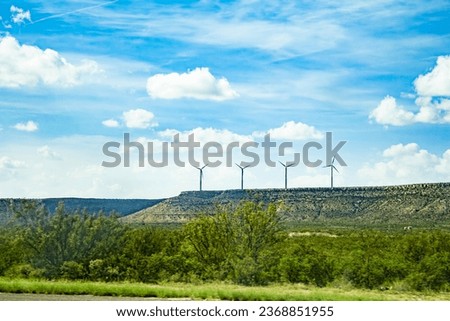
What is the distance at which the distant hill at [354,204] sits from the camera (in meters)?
126

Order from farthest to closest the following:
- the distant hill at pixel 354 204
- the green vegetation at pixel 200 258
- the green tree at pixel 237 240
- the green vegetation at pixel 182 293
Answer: the distant hill at pixel 354 204
the green vegetation at pixel 200 258
the green tree at pixel 237 240
the green vegetation at pixel 182 293

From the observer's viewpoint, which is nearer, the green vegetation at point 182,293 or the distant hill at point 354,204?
the green vegetation at point 182,293

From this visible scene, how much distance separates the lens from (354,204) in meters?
141

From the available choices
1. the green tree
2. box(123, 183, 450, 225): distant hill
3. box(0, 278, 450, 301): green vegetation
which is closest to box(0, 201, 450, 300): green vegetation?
the green tree

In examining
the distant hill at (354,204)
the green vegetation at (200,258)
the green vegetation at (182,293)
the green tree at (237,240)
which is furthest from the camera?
the distant hill at (354,204)

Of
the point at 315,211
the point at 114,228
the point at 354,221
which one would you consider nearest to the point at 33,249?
the point at 114,228

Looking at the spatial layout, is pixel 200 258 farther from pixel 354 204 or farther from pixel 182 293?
pixel 354 204

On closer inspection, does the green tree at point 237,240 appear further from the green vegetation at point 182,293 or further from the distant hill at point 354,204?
the distant hill at point 354,204

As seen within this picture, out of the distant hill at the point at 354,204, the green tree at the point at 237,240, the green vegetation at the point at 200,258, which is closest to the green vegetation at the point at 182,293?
the green vegetation at the point at 200,258

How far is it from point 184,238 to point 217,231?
12.9 ft

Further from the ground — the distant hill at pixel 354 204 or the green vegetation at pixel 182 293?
the distant hill at pixel 354 204

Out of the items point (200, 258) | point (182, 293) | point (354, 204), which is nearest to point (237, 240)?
point (200, 258)

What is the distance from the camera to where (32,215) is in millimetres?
34812
